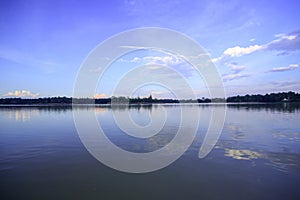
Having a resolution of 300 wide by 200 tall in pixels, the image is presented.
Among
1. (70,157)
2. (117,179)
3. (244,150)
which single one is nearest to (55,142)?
(70,157)

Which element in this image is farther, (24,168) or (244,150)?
(244,150)

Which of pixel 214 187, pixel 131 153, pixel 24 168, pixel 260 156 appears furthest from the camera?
pixel 131 153

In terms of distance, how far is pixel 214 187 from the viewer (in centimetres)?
584

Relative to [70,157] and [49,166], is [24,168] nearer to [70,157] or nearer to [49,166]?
[49,166]

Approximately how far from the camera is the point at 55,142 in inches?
458

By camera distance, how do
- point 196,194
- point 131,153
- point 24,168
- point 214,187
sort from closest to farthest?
point 196,194
point 214,187
point 24,168
point 131,153

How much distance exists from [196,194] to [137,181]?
1.83m

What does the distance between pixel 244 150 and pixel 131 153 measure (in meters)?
5.36

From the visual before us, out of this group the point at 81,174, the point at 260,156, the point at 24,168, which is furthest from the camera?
the point at 260,156

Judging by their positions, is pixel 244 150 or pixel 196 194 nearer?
pixel 196 194

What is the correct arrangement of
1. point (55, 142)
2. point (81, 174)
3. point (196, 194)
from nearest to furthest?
1. point (196, 194)
2. point (81, 174)
3. point (55, 142)

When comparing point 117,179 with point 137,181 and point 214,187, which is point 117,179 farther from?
point 214,187

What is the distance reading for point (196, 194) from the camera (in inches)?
214

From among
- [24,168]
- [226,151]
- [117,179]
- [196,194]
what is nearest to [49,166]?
[24,168]
